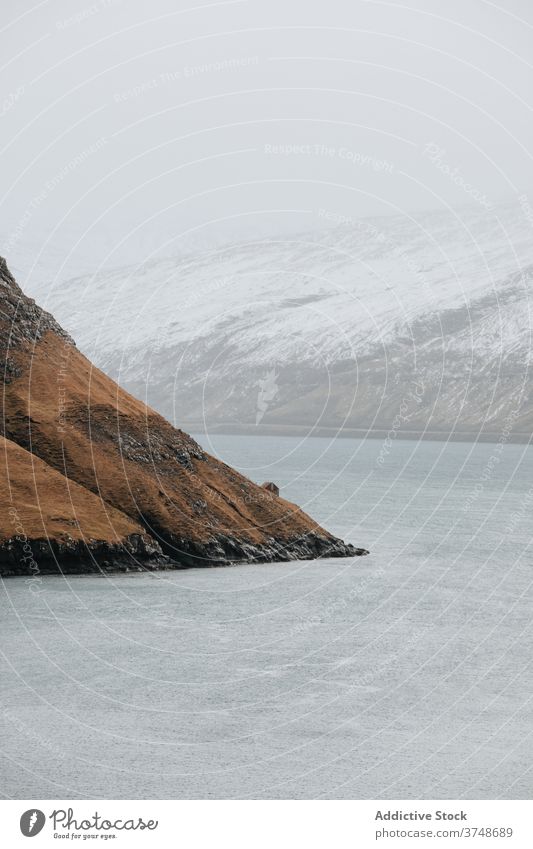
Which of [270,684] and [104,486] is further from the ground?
[104,486]

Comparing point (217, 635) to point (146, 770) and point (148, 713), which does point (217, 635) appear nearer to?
point (148, 713)

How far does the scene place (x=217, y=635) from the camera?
86.1m

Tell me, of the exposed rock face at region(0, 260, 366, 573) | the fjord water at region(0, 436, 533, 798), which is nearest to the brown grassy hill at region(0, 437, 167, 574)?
the exposed rock face at region(0, 260, 366, 573)

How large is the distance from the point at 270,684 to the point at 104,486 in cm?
4878

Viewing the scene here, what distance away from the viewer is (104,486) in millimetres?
116625

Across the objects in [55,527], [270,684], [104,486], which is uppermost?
[104,486]

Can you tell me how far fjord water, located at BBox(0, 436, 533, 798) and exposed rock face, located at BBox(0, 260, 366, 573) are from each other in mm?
3809

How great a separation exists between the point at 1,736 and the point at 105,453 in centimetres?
6320

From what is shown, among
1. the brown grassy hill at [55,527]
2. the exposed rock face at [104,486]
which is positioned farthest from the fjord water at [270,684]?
the exposed rock face at [104,486]

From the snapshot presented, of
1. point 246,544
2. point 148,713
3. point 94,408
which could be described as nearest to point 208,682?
point 148,713

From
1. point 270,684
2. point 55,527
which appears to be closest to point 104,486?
point 55,527

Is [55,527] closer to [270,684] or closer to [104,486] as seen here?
[104,486]

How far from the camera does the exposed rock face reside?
358 feet

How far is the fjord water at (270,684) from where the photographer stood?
54.6m
